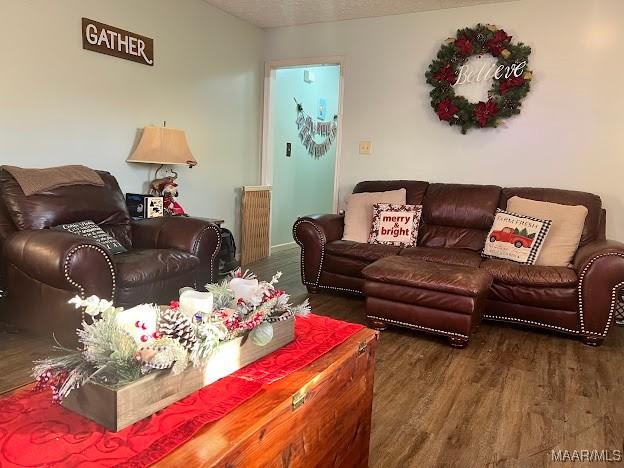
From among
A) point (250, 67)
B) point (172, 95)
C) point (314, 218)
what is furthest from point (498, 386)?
point (250, 67)

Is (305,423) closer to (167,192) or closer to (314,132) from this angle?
(167,192)

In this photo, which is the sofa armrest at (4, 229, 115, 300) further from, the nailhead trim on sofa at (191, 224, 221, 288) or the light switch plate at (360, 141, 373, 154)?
the light switch plate at (360, 141, 373, 154)

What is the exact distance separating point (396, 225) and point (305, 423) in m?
2.73

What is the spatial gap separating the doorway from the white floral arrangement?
139 inches

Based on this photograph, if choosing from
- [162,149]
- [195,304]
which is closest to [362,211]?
[162,149]

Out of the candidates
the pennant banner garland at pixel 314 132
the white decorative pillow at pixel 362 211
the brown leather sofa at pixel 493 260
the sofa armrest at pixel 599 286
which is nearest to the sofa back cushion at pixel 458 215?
the brown leather sofa at pixel 493 260

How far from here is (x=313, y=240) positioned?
380 centimetres

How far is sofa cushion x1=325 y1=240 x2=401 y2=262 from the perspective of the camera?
359cm

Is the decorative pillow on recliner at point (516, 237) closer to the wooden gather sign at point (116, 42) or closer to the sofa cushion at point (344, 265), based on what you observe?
the sofa cushion at point (344, 265)

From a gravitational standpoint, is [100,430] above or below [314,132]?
below

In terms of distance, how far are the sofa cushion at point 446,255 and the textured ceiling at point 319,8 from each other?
2.07m

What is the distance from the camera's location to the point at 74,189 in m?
2.98

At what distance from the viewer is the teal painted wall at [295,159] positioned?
17.6ft

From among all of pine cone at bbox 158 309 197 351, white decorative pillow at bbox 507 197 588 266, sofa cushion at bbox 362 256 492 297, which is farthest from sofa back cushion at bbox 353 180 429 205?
pine cone at bbox 158 309 197 351
